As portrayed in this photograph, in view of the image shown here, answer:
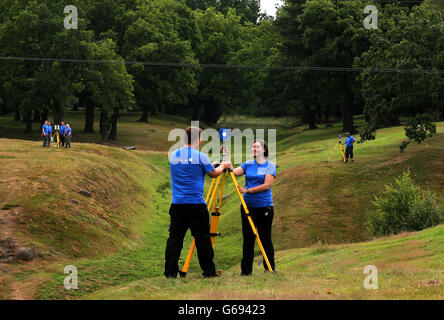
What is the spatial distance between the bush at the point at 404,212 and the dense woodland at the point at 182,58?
12.6 metres

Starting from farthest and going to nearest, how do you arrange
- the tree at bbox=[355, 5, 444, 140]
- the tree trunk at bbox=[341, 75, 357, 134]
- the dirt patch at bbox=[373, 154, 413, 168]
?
the tree trunk at bbox=[341, 75, 357, 134]
the dirt patch at bbox=[373, 154, 413, 168]
the tree at bbox=[355, 5, 444, 140]

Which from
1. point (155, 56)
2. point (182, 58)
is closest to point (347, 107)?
point (182, 58)

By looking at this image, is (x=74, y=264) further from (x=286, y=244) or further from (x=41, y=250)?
(x=286, y=244)

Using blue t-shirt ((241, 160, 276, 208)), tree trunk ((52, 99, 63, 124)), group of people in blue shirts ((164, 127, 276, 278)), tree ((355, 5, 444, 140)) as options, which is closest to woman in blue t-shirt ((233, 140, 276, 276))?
blue t-shirt ((241, 160, 276, 208))

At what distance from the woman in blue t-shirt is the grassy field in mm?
723

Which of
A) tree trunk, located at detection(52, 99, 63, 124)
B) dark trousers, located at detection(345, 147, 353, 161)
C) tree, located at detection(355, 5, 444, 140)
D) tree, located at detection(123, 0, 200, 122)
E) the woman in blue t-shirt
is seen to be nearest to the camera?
the woman in blue t-shirt

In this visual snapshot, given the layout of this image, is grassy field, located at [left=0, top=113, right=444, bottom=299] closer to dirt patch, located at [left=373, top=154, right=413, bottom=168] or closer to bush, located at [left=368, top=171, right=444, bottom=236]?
dirt patch, located at [left=373, top=154, right=413, bottom=168]

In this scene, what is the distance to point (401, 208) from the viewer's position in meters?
24.7

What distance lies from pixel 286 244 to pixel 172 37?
177 ft

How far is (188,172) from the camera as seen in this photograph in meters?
10.3

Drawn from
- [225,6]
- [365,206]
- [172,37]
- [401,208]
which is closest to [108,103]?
[172,37]

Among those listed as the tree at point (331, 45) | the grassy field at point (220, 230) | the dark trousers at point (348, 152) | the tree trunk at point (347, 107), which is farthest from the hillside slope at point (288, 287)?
the tree trunk at point (347, 107)

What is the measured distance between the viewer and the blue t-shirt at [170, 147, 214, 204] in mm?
10234
